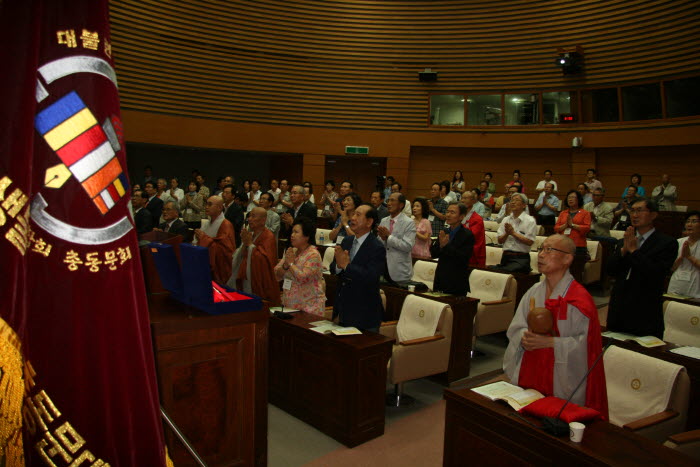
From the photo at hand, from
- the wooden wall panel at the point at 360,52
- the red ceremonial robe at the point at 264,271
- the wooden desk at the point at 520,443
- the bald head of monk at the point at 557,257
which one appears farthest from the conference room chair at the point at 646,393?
the wooden wall panel at the point at 360,52

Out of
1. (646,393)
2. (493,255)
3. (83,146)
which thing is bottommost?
(646,393)

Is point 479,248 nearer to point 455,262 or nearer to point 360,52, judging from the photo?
point 455,262

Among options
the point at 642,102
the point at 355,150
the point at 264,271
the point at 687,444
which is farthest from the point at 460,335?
the point at 642,102

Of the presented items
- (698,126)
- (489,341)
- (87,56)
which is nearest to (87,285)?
(87,56)

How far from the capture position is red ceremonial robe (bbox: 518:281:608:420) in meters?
2.42

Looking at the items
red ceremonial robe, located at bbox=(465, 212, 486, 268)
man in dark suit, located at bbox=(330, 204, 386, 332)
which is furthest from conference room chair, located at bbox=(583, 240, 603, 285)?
man in dark suit, located at bbox=(330, 204, 386, 332)

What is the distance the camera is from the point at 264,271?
15.0ft

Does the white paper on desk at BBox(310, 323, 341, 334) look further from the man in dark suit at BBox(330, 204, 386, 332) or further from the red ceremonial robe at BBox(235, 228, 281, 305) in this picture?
the red ceremonial robe at BBox(235, 228, 281, 305)

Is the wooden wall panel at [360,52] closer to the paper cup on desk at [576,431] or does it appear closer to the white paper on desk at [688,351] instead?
the white paper on desk at [688,351]

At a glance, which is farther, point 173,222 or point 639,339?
point 173,222

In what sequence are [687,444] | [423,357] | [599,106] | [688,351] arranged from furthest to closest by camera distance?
[599,106] → [423,357] → [688,351] → [687,444]

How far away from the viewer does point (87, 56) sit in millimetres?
1214

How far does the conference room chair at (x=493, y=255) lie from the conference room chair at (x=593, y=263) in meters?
1.40

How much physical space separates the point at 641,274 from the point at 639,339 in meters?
0.48
